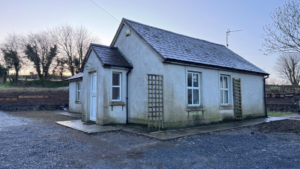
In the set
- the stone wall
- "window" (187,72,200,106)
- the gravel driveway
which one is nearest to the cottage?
"window" (187,72,200,106)

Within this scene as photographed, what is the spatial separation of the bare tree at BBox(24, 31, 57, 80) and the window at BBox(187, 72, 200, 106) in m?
28.3

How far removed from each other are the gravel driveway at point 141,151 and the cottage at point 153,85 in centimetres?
194

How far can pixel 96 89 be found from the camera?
9.70m

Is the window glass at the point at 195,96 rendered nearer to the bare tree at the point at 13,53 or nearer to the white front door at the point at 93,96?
the white front door at the point at 93,96

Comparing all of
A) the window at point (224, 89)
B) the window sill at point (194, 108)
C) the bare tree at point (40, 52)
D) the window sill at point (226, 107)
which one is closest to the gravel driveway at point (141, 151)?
the window sill at point (194, 108)

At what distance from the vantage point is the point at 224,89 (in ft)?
37.4

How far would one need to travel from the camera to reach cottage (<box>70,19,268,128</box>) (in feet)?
28.0

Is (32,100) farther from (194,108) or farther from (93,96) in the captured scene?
(194,108)

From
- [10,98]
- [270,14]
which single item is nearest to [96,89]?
[270,14]

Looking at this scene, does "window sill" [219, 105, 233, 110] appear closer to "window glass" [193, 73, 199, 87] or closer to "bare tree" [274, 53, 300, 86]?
"window glass" [193, 73, 199, 87]

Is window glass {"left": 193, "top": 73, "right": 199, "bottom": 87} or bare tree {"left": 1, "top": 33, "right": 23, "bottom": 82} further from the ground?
bare tree {"left": 1, "top": 33, "right": 23, "bottom": 82}

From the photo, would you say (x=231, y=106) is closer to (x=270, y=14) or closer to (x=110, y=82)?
(x=270, y=14)

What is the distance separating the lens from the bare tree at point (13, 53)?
28.2m

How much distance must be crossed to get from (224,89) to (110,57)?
7083 millimetres
